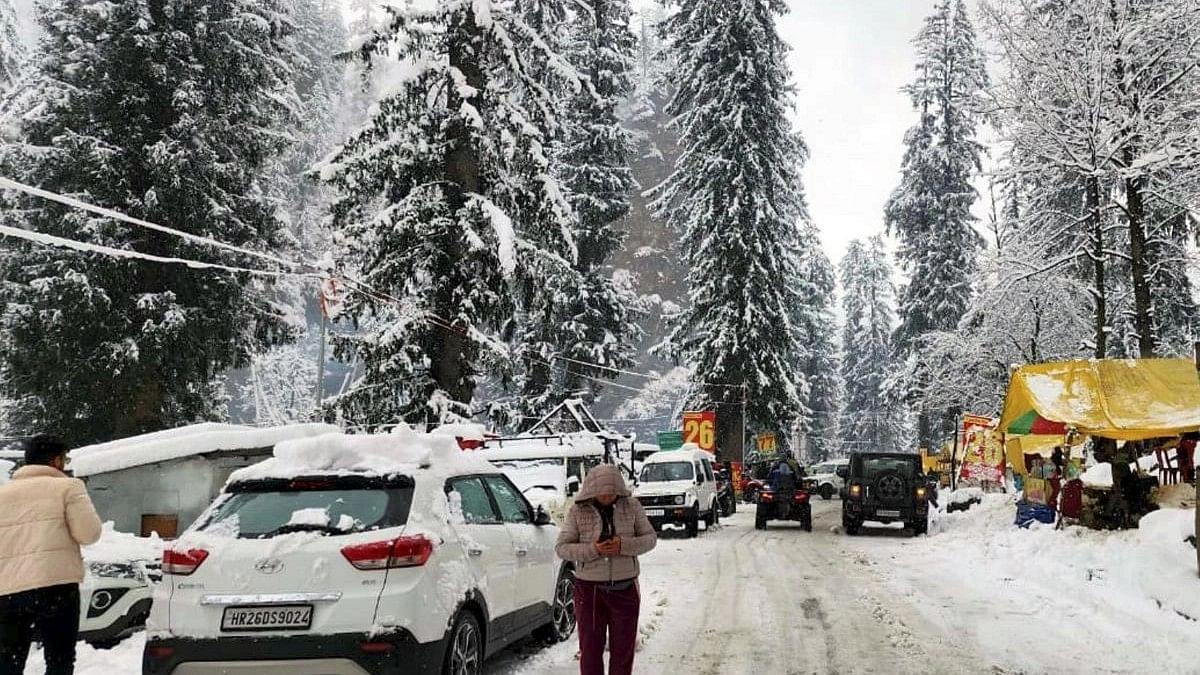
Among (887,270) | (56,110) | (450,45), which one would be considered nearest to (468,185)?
(450,45)

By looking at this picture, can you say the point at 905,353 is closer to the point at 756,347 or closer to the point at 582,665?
the point at 756,347

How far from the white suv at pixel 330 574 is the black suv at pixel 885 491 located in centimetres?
1670

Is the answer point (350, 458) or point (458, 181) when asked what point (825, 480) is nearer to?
point (458, 181)

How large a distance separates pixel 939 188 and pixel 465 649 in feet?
154

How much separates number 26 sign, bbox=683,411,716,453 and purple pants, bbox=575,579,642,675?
95.9 ft

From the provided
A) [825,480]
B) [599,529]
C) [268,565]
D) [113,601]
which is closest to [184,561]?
[268,565]

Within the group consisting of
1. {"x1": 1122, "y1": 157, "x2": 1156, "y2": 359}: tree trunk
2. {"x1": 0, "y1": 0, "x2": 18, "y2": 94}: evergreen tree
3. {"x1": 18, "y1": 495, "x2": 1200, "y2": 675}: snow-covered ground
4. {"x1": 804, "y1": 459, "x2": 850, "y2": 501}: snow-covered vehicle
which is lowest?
{"x1": 804, "y1": 459, "x2": 850, "y2": 501}: snow-covered vehicle

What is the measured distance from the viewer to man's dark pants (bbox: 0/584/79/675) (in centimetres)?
542

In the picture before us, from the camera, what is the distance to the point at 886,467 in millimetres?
21875

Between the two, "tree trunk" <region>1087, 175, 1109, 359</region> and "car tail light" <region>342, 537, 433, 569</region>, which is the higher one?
"tree trunk" <region>1087, 175, 1109, 359</region>

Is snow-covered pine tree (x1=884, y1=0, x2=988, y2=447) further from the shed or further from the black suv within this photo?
the shed

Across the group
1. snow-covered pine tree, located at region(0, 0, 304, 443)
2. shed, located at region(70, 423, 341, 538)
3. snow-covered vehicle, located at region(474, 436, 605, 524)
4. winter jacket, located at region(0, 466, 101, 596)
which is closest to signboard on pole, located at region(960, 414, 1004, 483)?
snow-covered vehicle, located at region(474, 436, 605, 524)

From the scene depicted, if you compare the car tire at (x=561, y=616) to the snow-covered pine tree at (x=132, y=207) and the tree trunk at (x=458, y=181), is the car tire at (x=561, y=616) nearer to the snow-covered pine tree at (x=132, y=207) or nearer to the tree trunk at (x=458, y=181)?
the tree trunk at (x=458, y=181)

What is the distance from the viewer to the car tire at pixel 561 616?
821 cm
